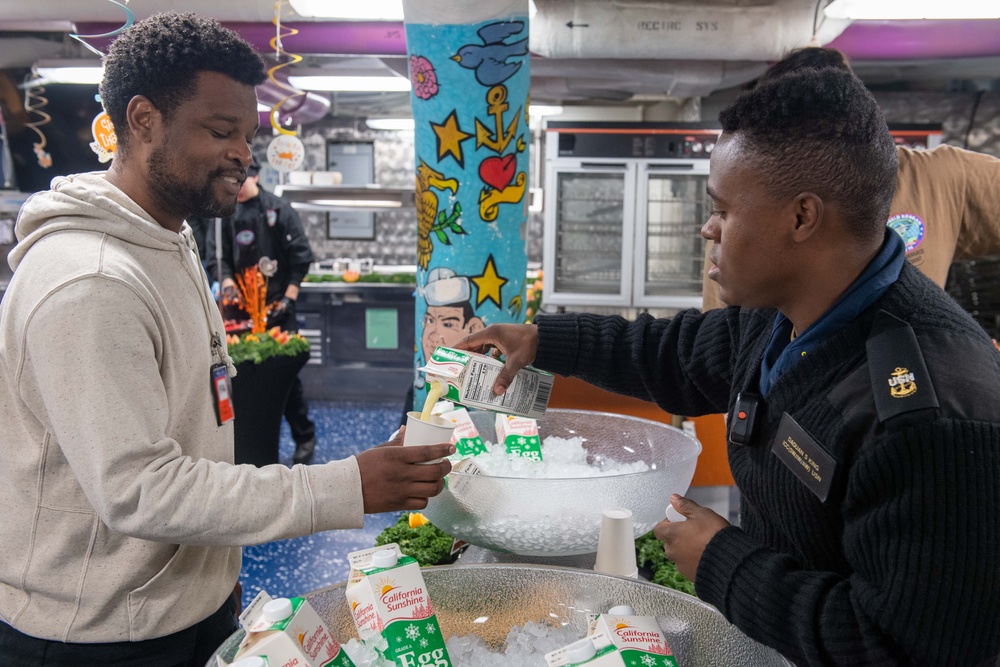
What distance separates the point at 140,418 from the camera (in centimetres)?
118

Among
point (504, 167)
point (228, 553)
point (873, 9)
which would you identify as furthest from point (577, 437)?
point (873, 9)

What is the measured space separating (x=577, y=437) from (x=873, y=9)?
3.87 meters

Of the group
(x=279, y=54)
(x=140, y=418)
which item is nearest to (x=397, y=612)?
(x=140, y=418)

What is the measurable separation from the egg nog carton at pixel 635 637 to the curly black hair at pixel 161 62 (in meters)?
1.15

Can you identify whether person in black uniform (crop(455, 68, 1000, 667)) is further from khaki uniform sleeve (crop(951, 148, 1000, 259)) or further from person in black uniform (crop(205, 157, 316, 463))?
person in black uniform (crop(205, 157, 316, 463))

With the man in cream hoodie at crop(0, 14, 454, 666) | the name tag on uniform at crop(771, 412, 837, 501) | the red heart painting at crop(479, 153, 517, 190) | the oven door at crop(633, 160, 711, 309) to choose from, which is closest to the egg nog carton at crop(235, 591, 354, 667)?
the man in cream hoodie at crop(0, 14, 454, 666)

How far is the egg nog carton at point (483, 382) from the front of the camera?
1.53 metres


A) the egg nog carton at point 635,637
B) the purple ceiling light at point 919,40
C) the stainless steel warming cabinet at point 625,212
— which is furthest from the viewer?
the stainless steel warming cabinet at point 625,212

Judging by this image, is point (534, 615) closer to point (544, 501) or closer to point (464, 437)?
point (544, 501)

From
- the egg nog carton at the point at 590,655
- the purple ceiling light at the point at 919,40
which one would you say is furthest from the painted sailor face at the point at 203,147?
the purple ceiling light at the point at 919,40

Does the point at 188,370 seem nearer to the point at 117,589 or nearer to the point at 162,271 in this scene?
the point at 162,271

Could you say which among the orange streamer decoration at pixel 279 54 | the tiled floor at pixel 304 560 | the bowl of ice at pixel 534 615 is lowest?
the tiled floor at pixel 304 560

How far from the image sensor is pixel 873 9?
178 inches

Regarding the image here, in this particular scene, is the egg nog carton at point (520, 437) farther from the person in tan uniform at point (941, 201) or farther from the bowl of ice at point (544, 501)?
the person in tan uniform at point (941, 201)
